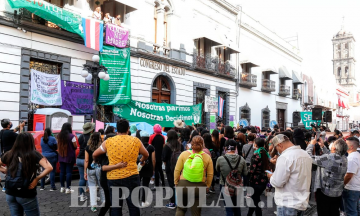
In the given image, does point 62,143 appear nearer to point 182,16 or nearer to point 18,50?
point 18,50

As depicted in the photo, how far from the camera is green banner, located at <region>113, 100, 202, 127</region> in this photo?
1377cm

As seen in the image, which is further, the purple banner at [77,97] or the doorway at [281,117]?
the doorway at [281,117]

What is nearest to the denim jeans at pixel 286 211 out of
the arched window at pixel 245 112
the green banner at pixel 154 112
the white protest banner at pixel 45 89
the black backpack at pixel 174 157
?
the black backpack at pixel 174 157

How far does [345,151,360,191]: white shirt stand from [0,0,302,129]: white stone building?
1073cm

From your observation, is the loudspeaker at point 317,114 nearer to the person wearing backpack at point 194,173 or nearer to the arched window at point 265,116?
the arched window at point 265,116

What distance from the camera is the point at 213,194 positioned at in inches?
327

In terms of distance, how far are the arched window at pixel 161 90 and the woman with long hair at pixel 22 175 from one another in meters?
13.4

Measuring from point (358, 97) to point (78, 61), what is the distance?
87.6 meters

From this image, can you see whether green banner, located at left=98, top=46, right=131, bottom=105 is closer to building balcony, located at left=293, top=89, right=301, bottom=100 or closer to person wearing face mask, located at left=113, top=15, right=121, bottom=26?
person wearing face mask, located at left=113, top=15, right=121, bottom=26

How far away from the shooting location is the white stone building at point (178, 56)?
38.1 ft

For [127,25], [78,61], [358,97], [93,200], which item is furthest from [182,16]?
[358,97]

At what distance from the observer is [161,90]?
58.7ft

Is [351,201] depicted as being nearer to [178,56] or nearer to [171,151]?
[171,151]

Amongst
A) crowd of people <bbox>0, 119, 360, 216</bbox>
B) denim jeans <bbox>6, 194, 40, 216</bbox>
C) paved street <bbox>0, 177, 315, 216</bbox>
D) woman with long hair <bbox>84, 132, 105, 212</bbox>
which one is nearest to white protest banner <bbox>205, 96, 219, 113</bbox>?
crowd of people <bbox>0, 119, 360, 216</bbox>
